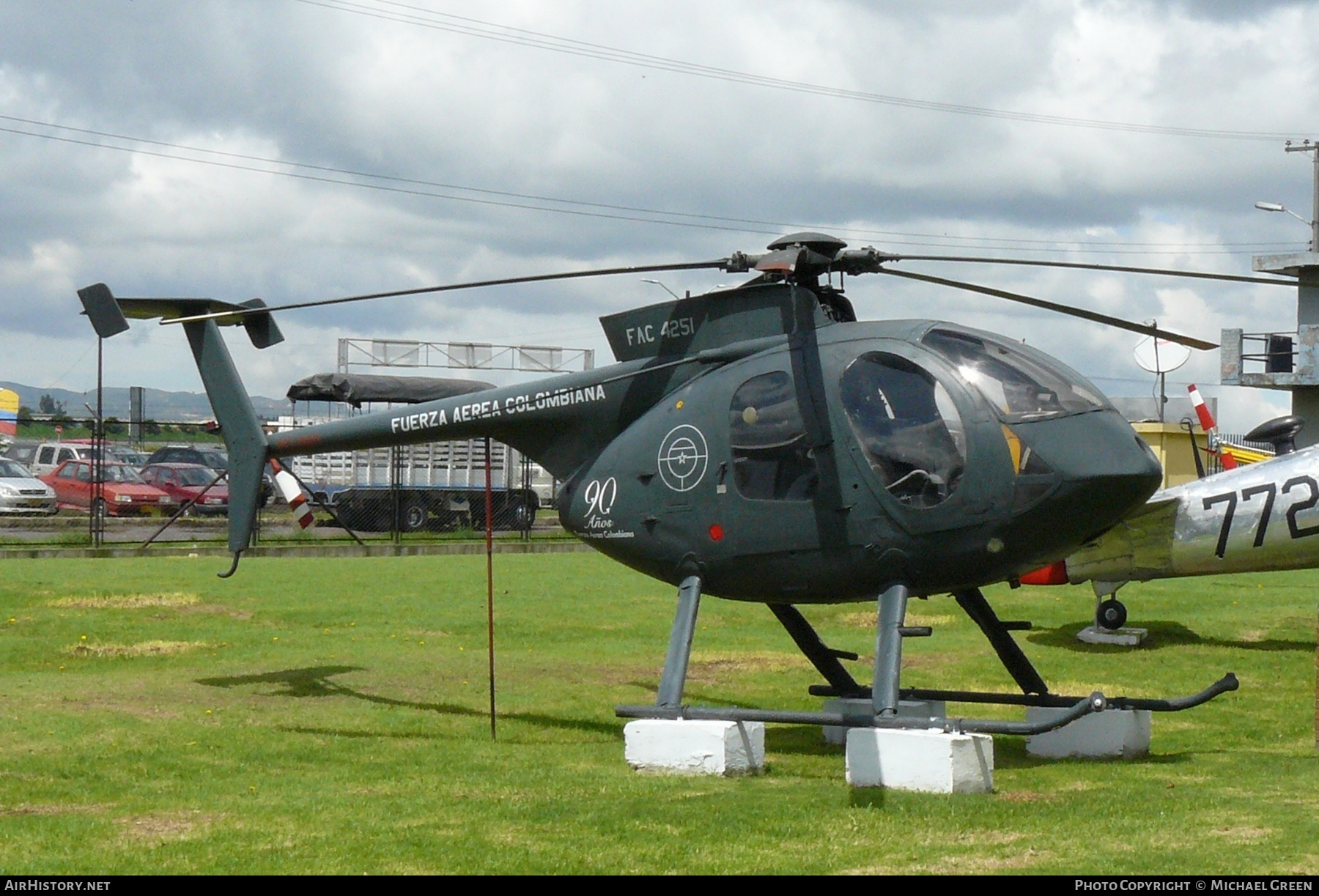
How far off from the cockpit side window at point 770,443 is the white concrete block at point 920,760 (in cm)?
191

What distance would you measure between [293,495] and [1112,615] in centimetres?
977

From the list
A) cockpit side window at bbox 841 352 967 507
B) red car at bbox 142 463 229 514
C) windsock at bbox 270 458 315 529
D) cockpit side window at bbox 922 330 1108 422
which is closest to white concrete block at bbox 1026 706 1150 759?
cockpit side window at bbox 841 352 967 507

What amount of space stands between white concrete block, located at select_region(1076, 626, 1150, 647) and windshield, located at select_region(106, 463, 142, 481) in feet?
99.5

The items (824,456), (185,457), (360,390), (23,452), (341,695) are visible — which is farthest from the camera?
(23,452)

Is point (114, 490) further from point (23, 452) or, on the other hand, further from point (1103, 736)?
point (1103, 736)

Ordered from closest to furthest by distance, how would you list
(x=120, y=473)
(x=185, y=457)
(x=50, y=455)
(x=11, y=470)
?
(x=11, y=470) < (x=120, y=473) < (x=50, y=455) < (x=185, y=457)

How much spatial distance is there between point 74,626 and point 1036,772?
38.9ft

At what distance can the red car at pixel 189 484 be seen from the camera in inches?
1528

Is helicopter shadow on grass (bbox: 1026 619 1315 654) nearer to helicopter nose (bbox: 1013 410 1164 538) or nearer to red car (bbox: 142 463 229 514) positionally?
helicopter nose (bbox: 1013 410 1164 538)

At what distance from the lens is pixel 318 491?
37969mm

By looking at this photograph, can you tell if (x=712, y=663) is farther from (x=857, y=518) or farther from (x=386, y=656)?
(x=857, y=518)

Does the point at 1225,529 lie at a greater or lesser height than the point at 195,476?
lesser

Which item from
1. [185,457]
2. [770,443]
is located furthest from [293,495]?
[185,457]

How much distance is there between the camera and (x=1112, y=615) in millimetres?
17312
